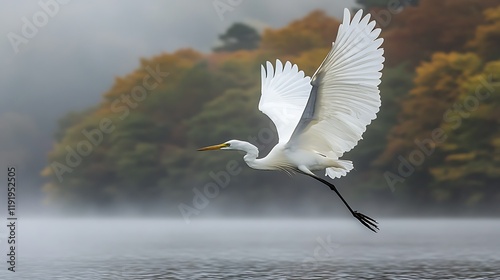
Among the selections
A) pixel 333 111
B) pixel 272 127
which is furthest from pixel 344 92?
pixel 272 127

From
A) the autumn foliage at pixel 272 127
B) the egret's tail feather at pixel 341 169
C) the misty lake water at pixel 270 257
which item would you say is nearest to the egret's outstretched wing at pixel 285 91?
the egret's tail feather at pixel 341 169

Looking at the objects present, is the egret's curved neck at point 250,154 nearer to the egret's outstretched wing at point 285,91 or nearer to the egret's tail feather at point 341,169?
the egret's tail feather at point 341,169

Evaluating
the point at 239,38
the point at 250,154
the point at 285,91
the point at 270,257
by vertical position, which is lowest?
the point at 270,257

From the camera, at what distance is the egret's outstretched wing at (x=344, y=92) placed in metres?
10.7

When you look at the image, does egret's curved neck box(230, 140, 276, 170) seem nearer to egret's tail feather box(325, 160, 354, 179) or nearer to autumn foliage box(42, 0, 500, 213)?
egret's tail feather box(325, 160, 354, 179)

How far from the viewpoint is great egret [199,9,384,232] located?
35.4ft

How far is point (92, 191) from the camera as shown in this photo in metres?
49.7

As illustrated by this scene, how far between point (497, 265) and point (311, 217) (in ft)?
91.7

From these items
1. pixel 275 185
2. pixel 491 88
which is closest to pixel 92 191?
pixel 275 185

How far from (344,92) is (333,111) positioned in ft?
1.61

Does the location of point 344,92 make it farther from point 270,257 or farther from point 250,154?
point 270,257

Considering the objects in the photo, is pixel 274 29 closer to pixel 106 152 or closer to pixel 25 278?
pixel 106 152

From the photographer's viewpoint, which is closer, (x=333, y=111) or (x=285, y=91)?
(x=333, y=111)

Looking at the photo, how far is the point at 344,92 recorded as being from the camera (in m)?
11.4
